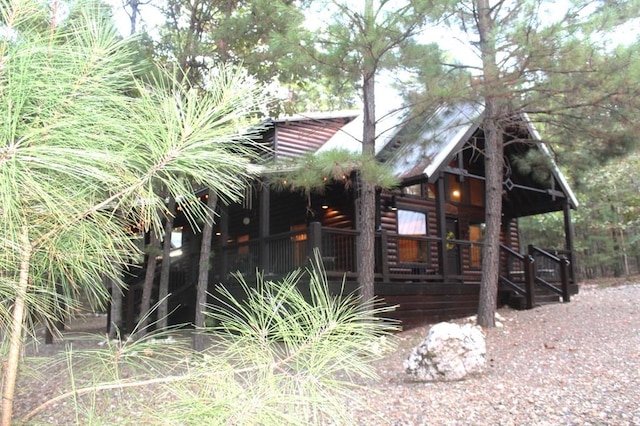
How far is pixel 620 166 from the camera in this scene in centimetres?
2177

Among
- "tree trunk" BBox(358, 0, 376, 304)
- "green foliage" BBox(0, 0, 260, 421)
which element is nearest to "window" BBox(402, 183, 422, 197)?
"tree trunk" BBox(358, 0, 376, 304)

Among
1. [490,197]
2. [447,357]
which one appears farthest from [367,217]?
[490,197]

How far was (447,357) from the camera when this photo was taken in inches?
248

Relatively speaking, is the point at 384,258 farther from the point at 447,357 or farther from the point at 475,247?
the point at 475,247

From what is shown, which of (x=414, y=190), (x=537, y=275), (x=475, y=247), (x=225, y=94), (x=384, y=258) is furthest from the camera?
(x=475, y=247)

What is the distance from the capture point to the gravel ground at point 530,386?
490 centimetres

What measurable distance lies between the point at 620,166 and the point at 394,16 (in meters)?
18.8

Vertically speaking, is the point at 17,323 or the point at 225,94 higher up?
the point at 225,94


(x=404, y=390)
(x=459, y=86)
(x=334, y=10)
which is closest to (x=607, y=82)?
(x=459, y=86)

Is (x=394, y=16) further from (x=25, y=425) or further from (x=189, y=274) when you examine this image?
(x=189, y=274)

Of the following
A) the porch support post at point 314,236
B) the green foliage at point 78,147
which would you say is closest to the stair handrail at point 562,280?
the porch support post at point 314,236

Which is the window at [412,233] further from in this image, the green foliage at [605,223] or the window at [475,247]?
the green foliage at [605,223]

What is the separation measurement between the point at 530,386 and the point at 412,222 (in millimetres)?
8108

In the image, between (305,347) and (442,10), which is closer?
(305,347)
